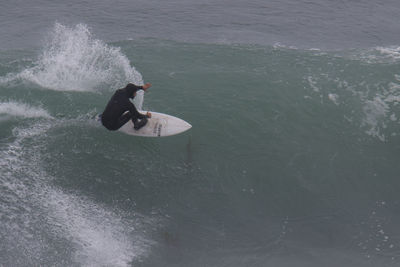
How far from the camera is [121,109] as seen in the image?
1209cm

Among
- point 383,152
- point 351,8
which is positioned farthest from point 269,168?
point 351,8

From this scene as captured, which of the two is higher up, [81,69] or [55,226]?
[81,69]

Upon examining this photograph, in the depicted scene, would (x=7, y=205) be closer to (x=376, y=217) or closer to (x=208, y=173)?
(x=208, y=173)

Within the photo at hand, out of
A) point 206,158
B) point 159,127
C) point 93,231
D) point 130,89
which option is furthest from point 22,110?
point 206,158

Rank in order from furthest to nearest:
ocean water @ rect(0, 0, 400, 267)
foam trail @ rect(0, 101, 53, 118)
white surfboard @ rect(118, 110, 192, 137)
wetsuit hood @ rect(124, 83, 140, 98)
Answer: foam trail @ rect(0, 101, 53, 118)
white surfboard @ rect(118, 110, 192, 137)
wetsuit hood @ rect(124, 83, 140, 98)
ocean water @ rect(0, 0, 400, 267)

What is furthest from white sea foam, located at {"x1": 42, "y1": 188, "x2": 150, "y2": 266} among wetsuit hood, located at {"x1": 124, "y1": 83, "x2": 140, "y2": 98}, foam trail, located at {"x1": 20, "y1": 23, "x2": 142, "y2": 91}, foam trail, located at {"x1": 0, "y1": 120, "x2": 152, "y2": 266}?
foam trail, located at {"x1": 20, "y1": 23, "x2": 142, "y2": 91}

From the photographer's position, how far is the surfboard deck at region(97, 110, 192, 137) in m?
13.2

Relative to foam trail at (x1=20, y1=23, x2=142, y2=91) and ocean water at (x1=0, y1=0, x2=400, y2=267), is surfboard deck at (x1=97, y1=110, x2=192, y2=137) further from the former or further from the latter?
foam trail at (x1=20, y1=23, x2=142, y2=91)

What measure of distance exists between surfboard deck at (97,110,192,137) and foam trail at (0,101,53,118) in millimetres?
3321

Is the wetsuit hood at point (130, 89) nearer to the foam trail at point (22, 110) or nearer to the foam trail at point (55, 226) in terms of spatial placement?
the foam trail at point (55, 226)

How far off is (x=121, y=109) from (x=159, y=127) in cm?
170

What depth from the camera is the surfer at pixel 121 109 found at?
11.9 metres

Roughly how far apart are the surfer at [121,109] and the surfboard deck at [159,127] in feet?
1.61

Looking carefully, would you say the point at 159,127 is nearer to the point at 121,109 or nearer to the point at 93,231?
the point at 121,109
